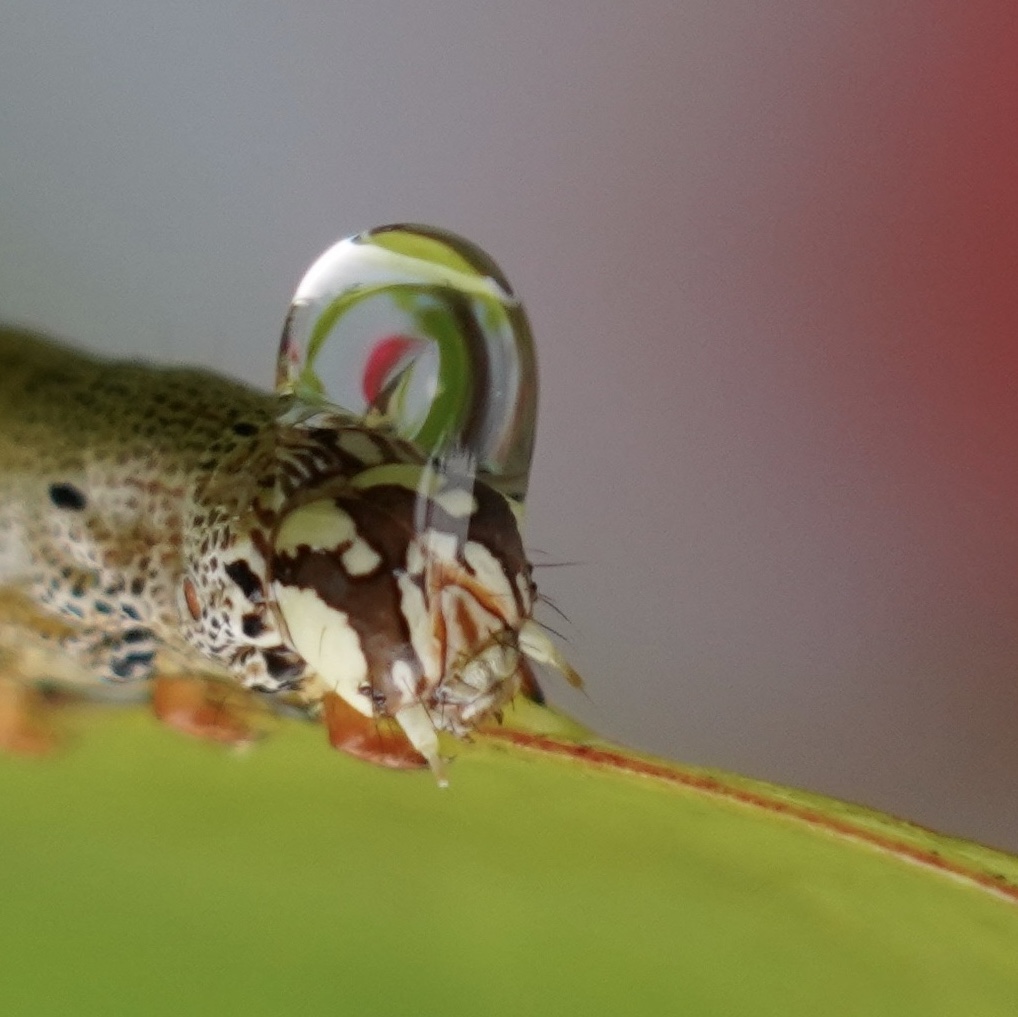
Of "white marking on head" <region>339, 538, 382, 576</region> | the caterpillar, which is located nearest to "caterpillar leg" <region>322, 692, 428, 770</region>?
the caterpillar

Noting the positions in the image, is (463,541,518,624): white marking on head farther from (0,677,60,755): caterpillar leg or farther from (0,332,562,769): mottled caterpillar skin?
(0,677,60,755): caterpillar leg

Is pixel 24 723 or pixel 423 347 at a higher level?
pixel 423 347

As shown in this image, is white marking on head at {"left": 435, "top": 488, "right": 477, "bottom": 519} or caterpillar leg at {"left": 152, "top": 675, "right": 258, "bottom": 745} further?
caterpillar leg at {"left": 152, "top": 675, "right": 258, "bottom": 745}

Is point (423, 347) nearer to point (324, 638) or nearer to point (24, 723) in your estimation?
point (324, 638)

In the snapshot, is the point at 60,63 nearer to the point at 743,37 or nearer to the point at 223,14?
the point at 223,14

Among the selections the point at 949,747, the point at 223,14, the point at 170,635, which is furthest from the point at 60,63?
the point at 949,747

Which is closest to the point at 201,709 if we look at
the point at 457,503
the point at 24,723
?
the point at 24,723

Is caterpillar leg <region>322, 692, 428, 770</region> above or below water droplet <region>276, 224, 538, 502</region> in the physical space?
below
